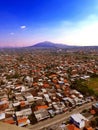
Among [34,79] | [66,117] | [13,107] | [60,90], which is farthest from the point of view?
[34,79]

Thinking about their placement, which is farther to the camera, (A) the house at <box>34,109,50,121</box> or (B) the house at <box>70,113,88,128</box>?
(A) the house at <box>34,109,50,121</box>

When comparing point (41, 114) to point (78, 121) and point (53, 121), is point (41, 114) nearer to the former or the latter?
point (53, 121)

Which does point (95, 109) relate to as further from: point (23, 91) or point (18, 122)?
point (23, 91)

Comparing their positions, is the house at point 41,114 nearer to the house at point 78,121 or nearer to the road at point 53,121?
the road at point 53,121

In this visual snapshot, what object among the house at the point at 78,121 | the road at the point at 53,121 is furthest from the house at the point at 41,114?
the house at the point at 78,121

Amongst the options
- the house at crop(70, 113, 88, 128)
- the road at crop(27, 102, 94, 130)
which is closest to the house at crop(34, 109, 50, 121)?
the road at crop(27, 102, 94, 130)

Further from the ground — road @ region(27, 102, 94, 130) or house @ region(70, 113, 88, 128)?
house @ region(70, 113, 88, 128)

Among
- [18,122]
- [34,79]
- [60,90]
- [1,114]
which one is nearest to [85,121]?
[18,122]

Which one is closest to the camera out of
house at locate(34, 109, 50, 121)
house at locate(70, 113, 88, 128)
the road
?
house at locate(70, 113, 88, 128)

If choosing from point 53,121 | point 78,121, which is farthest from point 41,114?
point 78,121

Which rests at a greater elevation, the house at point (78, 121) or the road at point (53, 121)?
the house at point (78, 121)

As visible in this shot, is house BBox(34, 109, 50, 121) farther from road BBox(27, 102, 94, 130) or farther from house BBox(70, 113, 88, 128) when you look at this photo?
house BBox(70, 113, 88, 128)
